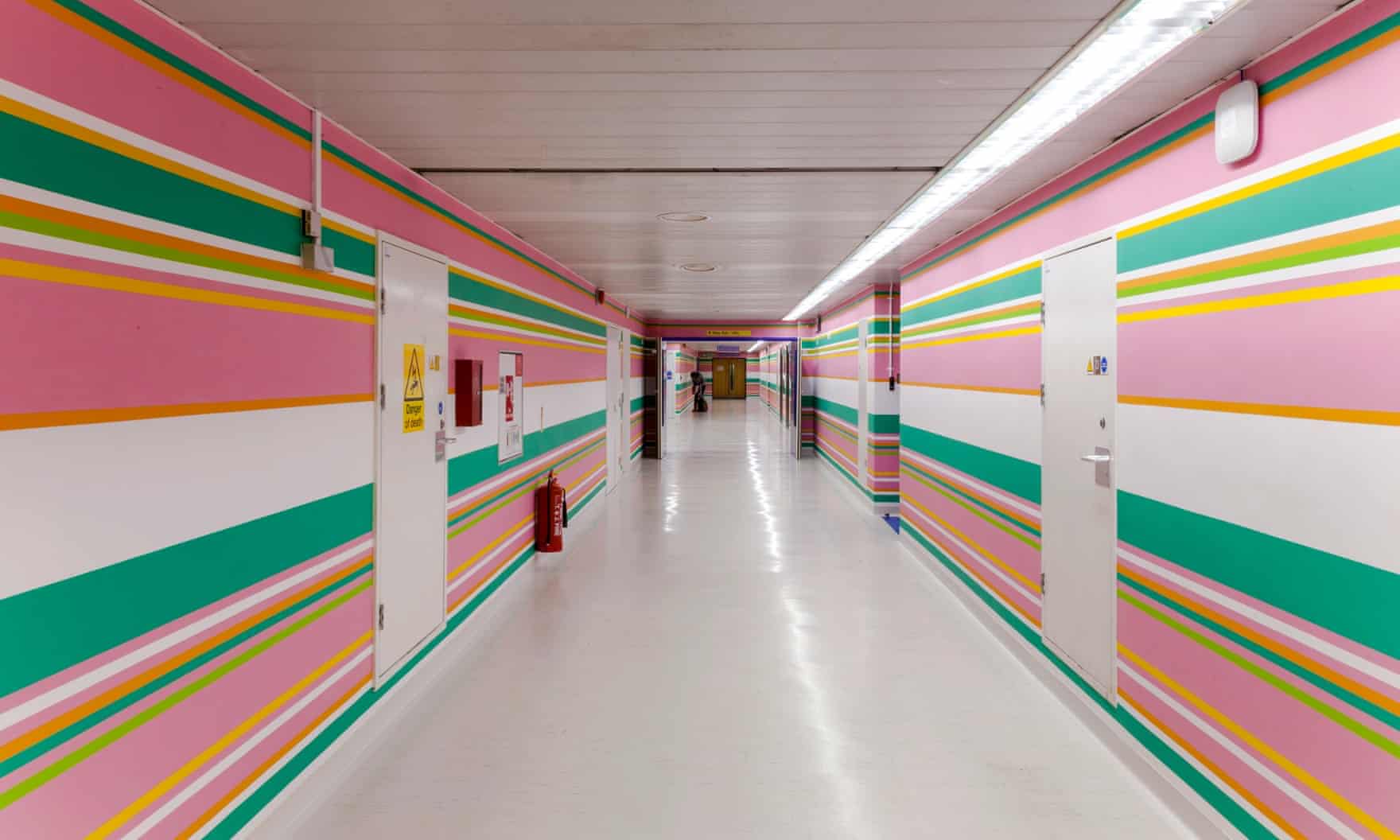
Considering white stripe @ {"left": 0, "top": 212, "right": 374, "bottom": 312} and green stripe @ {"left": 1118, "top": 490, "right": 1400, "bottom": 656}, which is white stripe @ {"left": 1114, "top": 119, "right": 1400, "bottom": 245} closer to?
green stripe @ {"left": 1118, "top": 490, "right": 1400, "bottom": 656}

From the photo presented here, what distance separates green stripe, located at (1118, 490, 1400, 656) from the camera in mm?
1944

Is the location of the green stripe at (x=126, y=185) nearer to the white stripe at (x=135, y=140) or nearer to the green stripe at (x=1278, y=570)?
the white stripe at (x=135, y=140)

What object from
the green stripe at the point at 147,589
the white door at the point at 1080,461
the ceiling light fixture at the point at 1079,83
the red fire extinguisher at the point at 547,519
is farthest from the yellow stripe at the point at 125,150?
the red fire extinguisher at the point at 547,519

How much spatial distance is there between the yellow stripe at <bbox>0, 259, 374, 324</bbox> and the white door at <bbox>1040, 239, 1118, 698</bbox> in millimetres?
3405

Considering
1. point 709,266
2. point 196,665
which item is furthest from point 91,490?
point 709,266

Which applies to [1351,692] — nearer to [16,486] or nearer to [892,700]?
[892,700]

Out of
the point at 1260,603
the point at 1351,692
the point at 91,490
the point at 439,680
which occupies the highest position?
the point at 91,490

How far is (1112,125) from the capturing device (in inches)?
120

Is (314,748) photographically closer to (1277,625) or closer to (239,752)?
(239,752)

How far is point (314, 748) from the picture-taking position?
2832 mm

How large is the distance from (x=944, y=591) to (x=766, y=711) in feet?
7.97

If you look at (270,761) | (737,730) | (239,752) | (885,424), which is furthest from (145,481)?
(885,424)

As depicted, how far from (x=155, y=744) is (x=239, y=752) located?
15.7 inches

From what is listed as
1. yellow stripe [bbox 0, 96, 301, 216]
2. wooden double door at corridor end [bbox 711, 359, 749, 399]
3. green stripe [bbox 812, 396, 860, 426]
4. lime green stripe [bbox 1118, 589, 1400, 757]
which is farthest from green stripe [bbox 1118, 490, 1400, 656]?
wooden double door at corridor end [bbox 711, 359, 749, 399]
